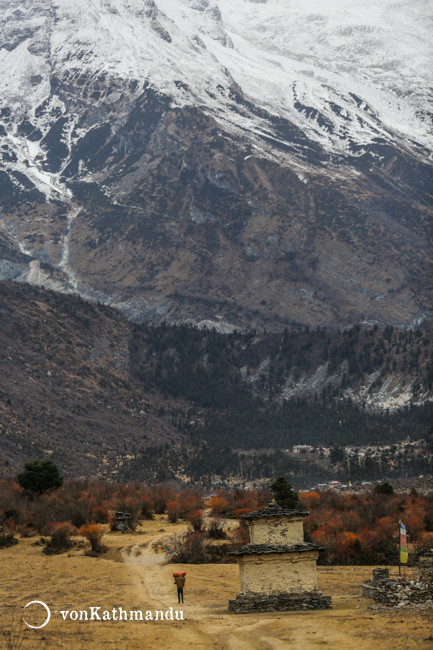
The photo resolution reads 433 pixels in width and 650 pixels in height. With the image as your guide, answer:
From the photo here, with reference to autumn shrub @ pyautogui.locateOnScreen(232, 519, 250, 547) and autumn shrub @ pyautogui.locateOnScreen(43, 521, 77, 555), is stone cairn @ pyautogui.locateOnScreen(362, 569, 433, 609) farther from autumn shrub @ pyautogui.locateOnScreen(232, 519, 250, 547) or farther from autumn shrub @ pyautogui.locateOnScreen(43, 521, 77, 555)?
autumn shrub @ pyautogui.locateOnScreen(43, 521, 77, 555)

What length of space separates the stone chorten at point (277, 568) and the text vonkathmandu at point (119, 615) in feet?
9.69

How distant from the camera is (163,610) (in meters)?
41.1

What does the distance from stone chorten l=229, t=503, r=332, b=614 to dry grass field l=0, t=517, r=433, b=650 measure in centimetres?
108

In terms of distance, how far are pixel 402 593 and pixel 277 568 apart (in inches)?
221

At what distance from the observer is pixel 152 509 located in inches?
3659

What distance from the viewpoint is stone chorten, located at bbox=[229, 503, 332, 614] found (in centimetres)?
4006

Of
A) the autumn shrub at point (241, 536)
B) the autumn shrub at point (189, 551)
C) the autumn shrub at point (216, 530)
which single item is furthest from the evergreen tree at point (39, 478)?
the autumn shrub at point (189, 551)

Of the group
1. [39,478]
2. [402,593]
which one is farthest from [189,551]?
[39,478]

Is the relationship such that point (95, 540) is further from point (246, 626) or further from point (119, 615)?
point (246, 626)

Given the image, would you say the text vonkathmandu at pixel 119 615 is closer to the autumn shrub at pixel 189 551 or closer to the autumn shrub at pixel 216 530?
the autumn shrub at pixel 189 551

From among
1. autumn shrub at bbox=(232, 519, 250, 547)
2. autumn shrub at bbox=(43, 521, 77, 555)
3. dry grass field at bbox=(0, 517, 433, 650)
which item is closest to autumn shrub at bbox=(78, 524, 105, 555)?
dry grass field at bbox=(0, 517, 433, 650)

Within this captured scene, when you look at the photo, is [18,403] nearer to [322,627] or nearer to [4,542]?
[4,542]

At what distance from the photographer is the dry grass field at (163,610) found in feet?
103

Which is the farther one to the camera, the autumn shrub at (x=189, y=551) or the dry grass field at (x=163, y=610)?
the autumn shrub at (x=189, y=551)
